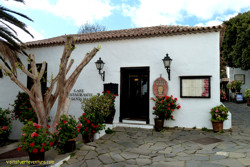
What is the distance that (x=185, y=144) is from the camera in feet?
17.0

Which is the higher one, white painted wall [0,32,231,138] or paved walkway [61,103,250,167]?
white painted wall [0,32,231,138]

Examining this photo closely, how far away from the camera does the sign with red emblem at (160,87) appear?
286 inches

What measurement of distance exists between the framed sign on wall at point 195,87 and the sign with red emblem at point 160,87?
653 millimetres

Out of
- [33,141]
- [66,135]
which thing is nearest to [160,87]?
[66,135]

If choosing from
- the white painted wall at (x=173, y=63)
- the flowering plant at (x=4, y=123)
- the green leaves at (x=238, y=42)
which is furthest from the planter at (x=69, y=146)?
the green leaves at (x=238, y=42)

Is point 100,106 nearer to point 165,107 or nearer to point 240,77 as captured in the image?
point 165,107

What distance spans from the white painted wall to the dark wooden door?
Answer: 30 cm

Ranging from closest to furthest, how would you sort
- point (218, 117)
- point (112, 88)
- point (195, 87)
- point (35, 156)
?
point (35, 156) → point (218, 117) → point (195, 87) → point (112, 88)

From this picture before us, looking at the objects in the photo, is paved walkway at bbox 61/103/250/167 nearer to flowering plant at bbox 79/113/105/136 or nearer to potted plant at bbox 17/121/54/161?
flowering plant at bbox 79/113/105/136

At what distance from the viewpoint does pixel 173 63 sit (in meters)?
7.29

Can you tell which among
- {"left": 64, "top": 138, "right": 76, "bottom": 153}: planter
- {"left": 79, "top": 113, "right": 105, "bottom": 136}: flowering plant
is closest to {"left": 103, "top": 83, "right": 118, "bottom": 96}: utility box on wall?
{"left": 79, "top": 113, "right": 105, "bottom": 136}: flowering plant

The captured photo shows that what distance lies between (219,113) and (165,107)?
6.58ft

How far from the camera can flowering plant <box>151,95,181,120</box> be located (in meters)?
6.64

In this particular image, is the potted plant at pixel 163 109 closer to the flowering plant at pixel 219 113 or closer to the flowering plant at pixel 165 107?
the flowering plant at pixel 165 107
